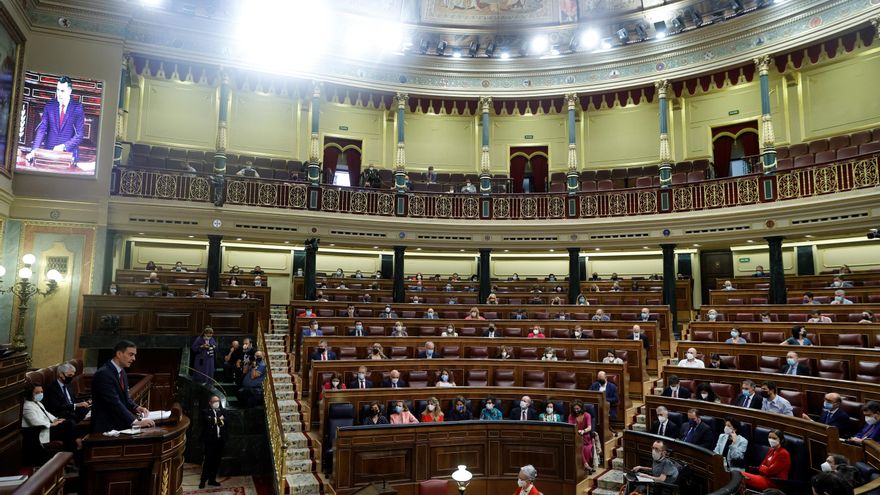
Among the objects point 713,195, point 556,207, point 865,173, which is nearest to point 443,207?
point 556,207

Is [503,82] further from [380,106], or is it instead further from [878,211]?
[878,211]

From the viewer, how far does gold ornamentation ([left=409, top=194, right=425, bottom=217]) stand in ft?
53.2

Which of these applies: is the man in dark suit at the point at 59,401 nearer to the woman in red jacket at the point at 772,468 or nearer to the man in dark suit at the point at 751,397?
the woman in red jacket at the point at 772,468

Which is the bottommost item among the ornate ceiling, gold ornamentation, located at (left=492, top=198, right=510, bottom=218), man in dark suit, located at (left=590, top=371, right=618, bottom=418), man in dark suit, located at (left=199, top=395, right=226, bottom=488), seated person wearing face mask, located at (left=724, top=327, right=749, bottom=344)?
man in dark suit, located at (left=199, top=395, right=226, bottom=488)

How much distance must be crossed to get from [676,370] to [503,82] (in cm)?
1072

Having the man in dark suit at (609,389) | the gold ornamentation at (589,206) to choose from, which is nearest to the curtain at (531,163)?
the gold ornamentation at (589,206)

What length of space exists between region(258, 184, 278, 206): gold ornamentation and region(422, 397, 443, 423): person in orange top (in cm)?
854

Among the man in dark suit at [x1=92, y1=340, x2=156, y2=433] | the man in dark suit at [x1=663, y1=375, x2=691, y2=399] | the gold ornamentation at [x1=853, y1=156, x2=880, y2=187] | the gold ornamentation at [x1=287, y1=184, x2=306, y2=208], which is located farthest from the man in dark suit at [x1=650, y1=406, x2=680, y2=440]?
the gold ornamentation at [x1=287, y1=184, x2=306, y2=208]

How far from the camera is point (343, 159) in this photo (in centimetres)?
1877

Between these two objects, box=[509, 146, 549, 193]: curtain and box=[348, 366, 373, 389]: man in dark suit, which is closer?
box=[348, 366, 373, 389]: man in dark suit

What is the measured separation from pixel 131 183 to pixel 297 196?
3.75 m

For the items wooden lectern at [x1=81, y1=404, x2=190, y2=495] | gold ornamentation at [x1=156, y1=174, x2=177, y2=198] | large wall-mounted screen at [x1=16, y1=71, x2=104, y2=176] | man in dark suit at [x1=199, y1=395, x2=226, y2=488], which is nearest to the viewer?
wooden lectern at [x1=81, y1=404, x2=190, y2=495]

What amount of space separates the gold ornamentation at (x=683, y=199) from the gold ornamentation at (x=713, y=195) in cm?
33

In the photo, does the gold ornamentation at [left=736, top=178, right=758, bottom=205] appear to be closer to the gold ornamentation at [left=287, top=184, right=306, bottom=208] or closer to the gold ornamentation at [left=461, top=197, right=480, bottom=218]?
the gold ornamentation at [left=461, top=197, right=480, bottom=218]
